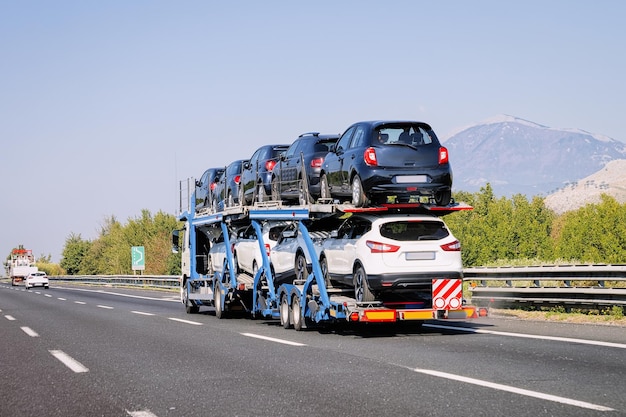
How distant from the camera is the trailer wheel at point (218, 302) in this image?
21.3 meters

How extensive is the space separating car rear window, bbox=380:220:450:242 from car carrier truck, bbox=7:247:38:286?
267ft

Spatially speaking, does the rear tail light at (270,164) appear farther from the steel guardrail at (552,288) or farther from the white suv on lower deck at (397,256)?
the white suv on lower deck at (397,256)

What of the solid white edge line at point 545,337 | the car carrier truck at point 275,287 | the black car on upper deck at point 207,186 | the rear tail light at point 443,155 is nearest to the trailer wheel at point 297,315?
the car carrier truck at point 275,287

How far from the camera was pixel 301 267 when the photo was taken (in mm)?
16484

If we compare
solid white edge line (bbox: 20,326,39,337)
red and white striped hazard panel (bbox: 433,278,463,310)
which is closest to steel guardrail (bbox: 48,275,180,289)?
solid white edge line (bbox: 20,326,39,337)

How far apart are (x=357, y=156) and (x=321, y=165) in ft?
7.39

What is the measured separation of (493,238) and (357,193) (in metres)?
115

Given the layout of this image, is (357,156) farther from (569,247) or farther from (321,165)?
(569,247)

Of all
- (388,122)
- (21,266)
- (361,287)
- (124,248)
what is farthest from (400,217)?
(124,248)

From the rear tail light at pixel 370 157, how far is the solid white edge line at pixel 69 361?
17.8 ft

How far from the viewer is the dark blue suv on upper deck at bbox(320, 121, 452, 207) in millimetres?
14312

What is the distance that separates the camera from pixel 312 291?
51.1ft

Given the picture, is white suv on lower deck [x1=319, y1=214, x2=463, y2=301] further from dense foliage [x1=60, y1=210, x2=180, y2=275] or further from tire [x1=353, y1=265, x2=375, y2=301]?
dense foliage [x1=60, y1=210, x2=180, y2=275]

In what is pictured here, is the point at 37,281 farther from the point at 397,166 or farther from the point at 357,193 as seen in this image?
the point at 397,166
